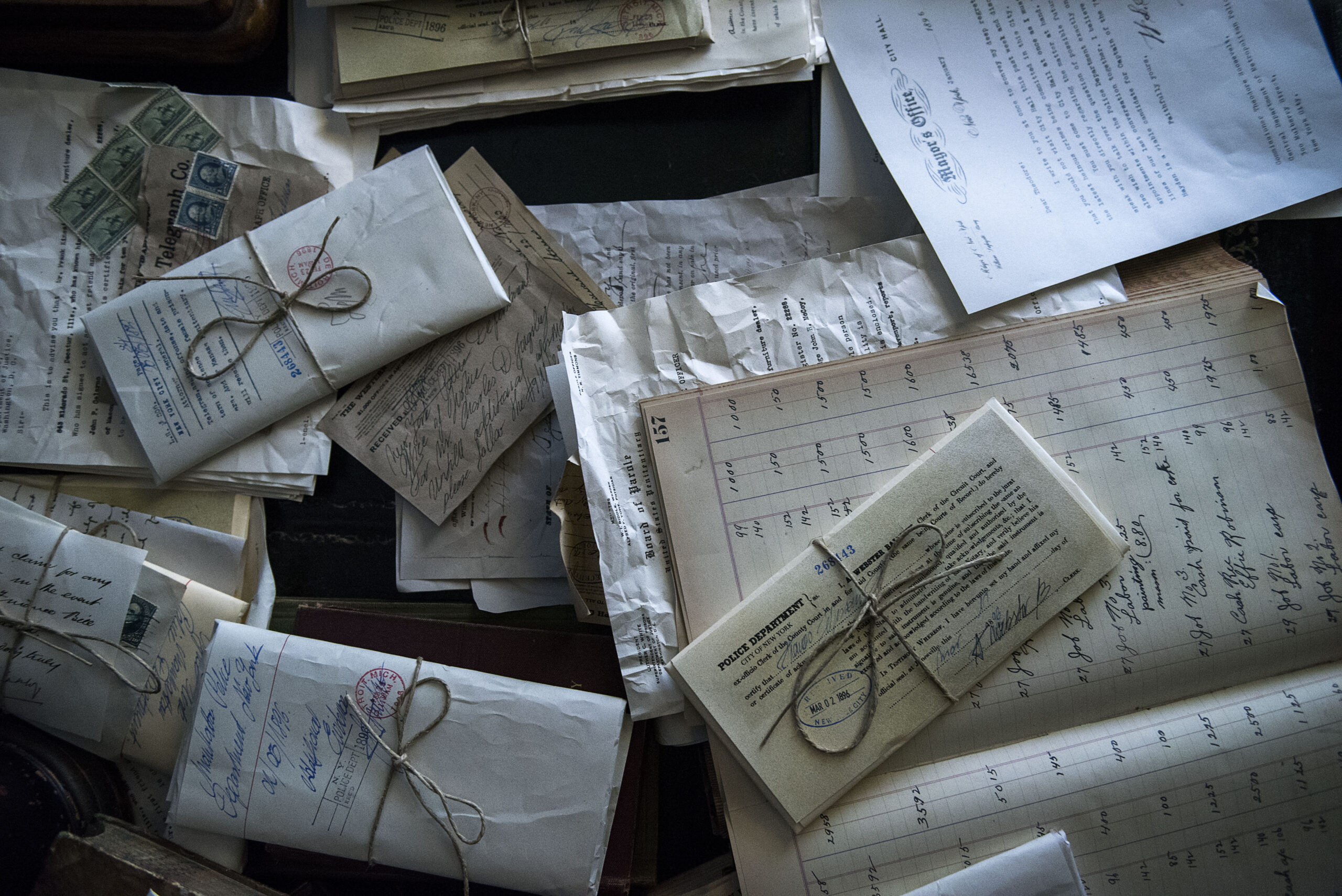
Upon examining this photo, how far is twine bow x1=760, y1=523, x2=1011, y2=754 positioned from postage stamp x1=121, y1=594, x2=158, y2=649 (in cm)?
54

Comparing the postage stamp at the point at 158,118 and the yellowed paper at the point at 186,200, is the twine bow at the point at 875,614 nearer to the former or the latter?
the yellowed paper at the point at 186,200

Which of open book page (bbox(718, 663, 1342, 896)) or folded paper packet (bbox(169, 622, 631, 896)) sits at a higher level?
folded paper packet (bbox(169, 622, 631, 896))

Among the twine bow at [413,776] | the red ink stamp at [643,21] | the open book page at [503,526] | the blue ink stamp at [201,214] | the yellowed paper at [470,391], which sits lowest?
the twine bow at [413,776]

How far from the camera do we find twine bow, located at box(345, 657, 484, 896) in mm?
614

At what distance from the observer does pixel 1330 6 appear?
0.72 metres

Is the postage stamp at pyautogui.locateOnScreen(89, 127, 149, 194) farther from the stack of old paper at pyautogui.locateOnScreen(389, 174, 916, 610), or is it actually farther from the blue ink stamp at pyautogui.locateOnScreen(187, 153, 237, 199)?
the stack of old paper at pyautogui.locateOnScreen(389, 174, 916, 610)

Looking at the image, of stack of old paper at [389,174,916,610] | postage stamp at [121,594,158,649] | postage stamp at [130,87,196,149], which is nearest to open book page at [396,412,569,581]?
stack of old paper at [389,174,916,610]

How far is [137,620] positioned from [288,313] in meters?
0.30

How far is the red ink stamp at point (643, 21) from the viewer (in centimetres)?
72

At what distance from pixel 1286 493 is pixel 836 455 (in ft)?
1.24

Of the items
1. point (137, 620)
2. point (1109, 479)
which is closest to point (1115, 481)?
point (1109, 479)

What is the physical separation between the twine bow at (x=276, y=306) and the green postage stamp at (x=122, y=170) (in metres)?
0.08
